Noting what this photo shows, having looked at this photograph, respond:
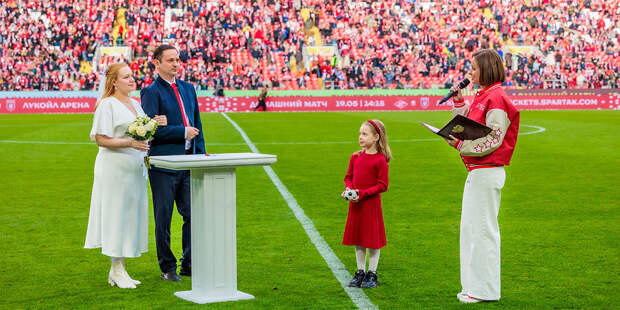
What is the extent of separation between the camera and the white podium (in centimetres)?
621

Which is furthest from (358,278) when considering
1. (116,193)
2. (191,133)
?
(116,193)

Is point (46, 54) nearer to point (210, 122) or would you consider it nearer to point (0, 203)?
point (210, 122)

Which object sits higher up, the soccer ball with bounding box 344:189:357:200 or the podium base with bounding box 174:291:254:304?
the soccer ball with bounding box 344:189:357:200

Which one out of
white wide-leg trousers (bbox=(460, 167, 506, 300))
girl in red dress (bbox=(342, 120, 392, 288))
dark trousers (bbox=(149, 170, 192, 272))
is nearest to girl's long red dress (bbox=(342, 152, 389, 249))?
girl in red dress (bbox=(342, 120, 392, 288))

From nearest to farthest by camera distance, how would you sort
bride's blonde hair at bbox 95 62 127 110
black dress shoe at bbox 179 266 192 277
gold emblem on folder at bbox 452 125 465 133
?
1. gold emblem on folder at bbox 452 125 465 133
2. bride's blonde hair at bbox 95 62 127 110
3. black dress shoe at bbox 179 266 192 277

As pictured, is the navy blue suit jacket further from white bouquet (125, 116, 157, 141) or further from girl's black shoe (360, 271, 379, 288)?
girl's black shoe (360, 271, 379, 288)

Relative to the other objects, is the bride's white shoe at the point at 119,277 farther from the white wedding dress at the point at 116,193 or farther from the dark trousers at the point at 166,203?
the dark trousers at the point at 166,203

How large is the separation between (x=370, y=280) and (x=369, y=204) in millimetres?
648

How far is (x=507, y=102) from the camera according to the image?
Answer: 6141 millimetres

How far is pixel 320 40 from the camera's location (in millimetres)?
49906

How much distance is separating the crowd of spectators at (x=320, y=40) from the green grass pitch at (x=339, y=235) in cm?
2604

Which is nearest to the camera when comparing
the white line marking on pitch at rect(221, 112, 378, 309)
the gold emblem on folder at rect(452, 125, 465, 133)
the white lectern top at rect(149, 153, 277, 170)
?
the white lectern top at rect(149, 153, 277, 170)

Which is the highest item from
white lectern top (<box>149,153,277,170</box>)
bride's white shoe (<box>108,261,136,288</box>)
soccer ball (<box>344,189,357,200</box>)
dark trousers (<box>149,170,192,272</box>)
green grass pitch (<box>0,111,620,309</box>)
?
white lectern top (<box>149,153,277,170</box>)

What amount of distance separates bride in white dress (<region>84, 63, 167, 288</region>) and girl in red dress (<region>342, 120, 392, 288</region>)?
176 cm
